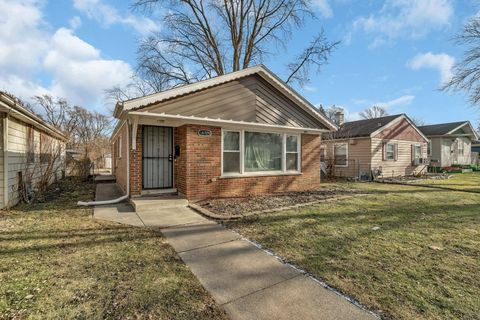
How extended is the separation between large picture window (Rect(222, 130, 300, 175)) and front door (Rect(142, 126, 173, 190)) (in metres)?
1.89

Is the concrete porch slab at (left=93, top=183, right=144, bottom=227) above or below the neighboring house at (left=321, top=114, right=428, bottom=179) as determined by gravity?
below

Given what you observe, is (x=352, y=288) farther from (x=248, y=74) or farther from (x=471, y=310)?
(x=248, y=74)

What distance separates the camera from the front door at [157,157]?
7.70 metres

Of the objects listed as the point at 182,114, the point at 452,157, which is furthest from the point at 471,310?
the point at 452,157

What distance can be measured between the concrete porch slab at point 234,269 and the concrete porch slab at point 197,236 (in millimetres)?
218

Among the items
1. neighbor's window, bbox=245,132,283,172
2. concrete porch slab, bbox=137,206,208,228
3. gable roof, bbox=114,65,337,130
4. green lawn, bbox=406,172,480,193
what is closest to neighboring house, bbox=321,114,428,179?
green lawn, bbox=406,172,480,193

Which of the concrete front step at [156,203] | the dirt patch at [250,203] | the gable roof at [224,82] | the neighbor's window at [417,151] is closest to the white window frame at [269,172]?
the dirt patch at [250,203]

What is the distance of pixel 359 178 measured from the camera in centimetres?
1498

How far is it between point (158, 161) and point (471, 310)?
7.62 m

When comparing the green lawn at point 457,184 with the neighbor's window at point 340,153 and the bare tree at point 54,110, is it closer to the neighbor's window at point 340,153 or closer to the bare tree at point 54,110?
the neighbor's window at point 340,153

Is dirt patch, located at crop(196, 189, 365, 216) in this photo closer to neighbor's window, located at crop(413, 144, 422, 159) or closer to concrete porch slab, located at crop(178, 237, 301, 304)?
concrete porch slab, located at crop(178, 237, 301, 304)

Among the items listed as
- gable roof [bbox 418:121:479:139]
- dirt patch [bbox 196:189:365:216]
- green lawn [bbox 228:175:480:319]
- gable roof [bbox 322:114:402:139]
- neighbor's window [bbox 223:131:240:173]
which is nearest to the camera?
green lawn [bbox 228:175:480:319]

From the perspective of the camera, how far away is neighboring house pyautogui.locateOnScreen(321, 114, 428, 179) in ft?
49.6

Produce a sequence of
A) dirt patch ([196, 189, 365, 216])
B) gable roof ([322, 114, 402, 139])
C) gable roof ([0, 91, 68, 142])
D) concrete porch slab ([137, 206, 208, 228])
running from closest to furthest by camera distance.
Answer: concrete porch slab ([137, 206, 208, 228])
gable roof ([0, 91, 68, 142])
dirt patch ([196, 189, 365, 216])
gable roof ([322, 114, 402, 139])
